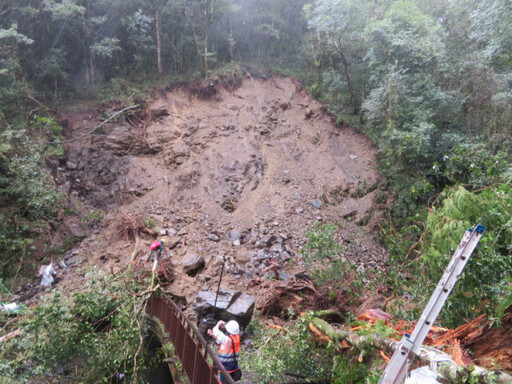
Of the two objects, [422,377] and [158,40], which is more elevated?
[158,40]

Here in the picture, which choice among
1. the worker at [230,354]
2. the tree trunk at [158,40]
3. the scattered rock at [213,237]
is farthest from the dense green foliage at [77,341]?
the tree trunk at [158,40]

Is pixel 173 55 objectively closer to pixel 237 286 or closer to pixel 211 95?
pixel 211 95

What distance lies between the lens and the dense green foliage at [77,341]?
5.25 m

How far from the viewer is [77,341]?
18.5ft

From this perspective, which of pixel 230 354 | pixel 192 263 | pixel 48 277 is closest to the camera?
pixel 230 354

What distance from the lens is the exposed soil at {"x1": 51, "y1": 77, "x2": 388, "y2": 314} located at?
10.3 m

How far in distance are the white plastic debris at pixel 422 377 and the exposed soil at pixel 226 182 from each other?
6886mm

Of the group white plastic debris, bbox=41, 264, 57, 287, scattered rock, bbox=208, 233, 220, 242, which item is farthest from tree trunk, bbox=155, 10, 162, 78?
white plastic debris, bbox=41, 264, 57, 287

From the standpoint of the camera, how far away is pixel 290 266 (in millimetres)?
10008

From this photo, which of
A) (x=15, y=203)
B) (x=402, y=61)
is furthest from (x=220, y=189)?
(x=402, y=61)

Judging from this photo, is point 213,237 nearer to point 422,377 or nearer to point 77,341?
point 77,341

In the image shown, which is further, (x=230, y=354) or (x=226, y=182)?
(x=226, y=182)

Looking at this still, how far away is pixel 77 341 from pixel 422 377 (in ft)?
18.9

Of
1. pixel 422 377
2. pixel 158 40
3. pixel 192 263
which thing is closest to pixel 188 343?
pixel 422 377
